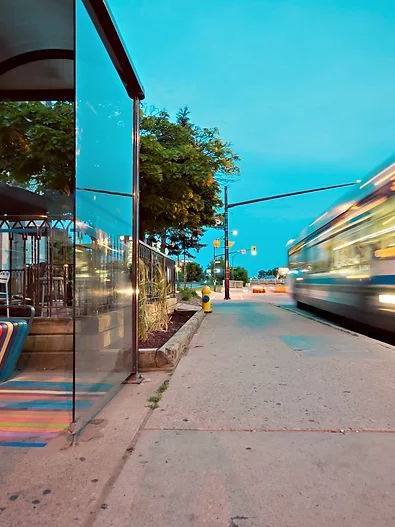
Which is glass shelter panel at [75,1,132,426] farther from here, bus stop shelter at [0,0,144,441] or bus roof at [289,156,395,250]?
bus roof at [289,156,395,250]

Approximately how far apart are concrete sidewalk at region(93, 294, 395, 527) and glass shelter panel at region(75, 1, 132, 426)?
0.72 metres

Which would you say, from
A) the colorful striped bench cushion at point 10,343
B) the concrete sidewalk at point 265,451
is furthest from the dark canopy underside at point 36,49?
the concrete sidewalk at point 265,451

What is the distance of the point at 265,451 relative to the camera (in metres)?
3.79

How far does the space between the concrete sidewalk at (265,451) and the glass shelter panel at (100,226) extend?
0.72 meters

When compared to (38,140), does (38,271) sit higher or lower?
lower

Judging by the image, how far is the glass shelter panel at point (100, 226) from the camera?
4.12 meters

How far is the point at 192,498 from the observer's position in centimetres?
302

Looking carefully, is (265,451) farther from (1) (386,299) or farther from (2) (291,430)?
(1) (386,299)

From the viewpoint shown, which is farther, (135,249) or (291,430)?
(135,249)

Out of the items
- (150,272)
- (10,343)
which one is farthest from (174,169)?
(10,343)

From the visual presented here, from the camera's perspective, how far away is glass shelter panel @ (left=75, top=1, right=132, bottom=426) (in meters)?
4.12

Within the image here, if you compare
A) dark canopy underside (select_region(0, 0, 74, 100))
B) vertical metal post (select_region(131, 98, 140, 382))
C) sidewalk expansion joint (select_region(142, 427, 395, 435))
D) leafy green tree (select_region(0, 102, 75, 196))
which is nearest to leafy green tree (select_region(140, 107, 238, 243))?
leafy green tree (select_region(0, 102, 75, 196))

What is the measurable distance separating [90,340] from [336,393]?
2.90 metres

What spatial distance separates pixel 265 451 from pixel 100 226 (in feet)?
8.57
